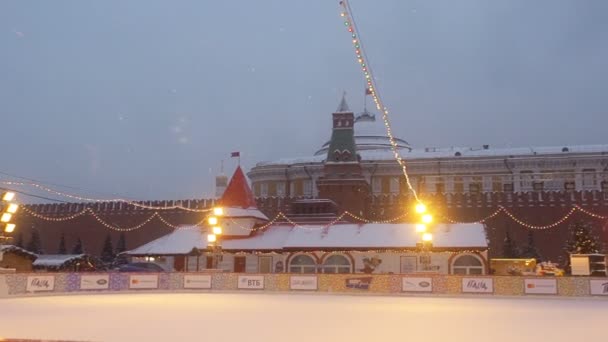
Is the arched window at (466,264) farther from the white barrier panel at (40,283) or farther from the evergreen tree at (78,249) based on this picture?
the evergreen tree at (78,249)

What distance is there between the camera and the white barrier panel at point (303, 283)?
28.8 metres

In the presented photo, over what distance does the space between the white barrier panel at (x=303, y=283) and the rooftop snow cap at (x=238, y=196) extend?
15.1 metres

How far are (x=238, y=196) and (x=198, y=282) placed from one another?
48.0 ft

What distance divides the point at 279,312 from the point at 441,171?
5135cm

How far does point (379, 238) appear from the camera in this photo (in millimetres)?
36969

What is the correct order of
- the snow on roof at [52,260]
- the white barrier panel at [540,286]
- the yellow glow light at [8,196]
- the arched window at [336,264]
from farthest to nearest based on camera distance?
the snow on roof at [52,260] → the arched window at [336,264] → the white barrier panel at [540,286] → the yellow glow light at [8,196]

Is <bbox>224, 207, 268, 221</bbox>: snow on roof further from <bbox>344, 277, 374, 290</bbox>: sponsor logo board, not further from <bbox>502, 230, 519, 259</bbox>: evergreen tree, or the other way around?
<bbox>502, 230, 519, 259</bbox>: evergreen tree

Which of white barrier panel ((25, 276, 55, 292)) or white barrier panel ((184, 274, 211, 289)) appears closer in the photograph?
white barrier panel ((25, 276, 55, 292))

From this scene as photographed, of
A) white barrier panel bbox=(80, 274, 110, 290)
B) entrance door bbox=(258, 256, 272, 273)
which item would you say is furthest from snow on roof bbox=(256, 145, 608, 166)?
white barrier panel bbox=(80, 274, 110, 290)

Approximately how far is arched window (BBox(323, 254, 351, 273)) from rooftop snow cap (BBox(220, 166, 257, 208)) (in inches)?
346

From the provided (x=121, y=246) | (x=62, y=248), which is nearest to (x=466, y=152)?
(x=121, y=246)

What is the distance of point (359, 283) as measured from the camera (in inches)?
1113

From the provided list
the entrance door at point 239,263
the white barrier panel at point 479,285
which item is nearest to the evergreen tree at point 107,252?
the entrance door at point 239,263

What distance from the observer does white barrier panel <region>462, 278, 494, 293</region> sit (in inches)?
1059
